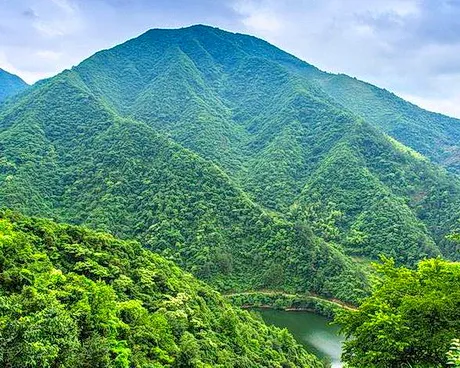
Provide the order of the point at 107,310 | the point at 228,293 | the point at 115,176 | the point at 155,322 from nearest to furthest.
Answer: the point at 107,310 < the point at 155,322 < the point at 228,293 < the point at 115,176

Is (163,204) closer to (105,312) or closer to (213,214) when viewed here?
(213,214)

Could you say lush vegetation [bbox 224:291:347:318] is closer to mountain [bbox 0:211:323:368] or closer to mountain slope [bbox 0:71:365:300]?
mountain slope [bbox 0:71:365:300]

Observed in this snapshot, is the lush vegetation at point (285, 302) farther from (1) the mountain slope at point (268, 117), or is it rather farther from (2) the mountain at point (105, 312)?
(2) the mountain at point (105, 312)

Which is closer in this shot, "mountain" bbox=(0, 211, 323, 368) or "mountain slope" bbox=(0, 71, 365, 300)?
"mountain" bbox=(0, 211, 323, 368)

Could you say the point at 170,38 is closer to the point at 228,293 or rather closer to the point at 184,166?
the point at 184,166

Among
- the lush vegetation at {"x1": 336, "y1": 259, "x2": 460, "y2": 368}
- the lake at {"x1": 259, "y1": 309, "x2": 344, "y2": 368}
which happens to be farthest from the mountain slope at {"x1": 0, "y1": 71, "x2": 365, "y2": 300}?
the lush vegetation at {"x1": 336, "y1": 259, "x2": 460, "y2": 368}

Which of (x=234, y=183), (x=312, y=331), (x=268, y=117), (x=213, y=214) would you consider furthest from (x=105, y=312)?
(x=268, y=117)

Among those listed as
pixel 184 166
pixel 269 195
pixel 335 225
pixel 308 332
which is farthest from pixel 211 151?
pixel 308 332
